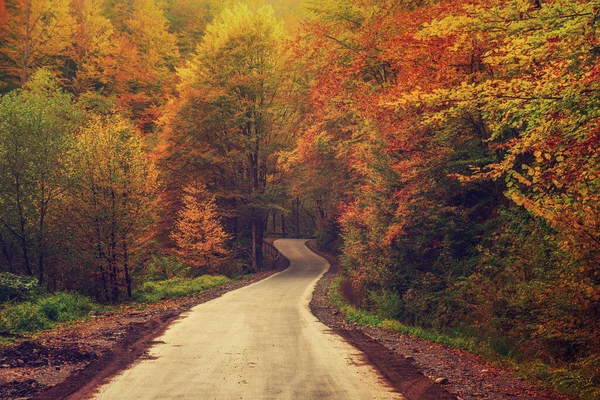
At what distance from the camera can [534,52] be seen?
7.84m

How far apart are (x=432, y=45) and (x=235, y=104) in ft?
77.9

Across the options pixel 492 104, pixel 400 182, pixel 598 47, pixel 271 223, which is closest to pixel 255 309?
pixel 400 182

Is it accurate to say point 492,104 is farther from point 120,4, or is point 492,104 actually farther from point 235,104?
point 120,4

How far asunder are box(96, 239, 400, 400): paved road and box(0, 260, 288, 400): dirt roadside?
41 centimetres

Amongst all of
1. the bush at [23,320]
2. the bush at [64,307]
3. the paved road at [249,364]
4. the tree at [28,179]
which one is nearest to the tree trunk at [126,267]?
the bush at [64,307]

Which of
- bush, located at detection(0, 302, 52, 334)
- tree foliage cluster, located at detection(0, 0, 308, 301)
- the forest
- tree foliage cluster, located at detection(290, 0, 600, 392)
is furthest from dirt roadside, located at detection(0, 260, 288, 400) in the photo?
tree foliage cluster, located at detection(290, 0, 600, 392)

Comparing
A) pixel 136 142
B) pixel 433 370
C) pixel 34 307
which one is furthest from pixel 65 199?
pixel 433 370

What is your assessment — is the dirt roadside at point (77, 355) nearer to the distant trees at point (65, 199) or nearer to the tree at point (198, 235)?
the distant trees at point (65, 199)

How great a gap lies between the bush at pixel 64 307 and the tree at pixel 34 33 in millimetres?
28648

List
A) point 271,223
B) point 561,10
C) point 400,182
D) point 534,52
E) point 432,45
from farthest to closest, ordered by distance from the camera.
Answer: point 271,223, point 400,182, point 432,45, point 534,52, point 561,10

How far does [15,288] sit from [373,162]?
1281 cm

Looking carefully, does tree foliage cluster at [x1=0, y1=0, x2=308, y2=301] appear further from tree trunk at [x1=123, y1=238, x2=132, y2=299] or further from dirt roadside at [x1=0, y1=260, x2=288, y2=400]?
dirt roadside at [x1=0, y1=260, x2=288, y2=400]

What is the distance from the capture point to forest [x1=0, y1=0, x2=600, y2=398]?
786cm

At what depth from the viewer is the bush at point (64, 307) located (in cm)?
1555
